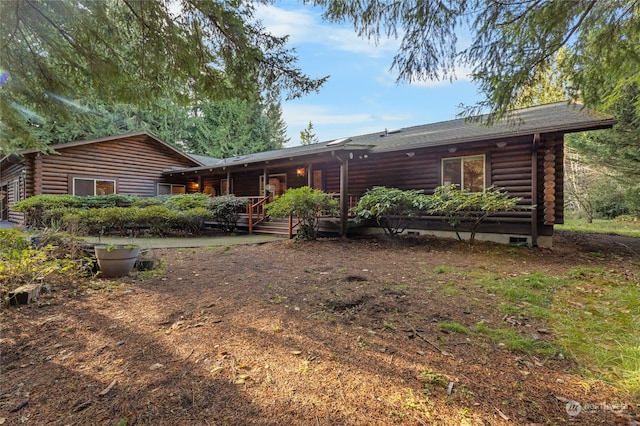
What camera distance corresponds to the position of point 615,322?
297 cm

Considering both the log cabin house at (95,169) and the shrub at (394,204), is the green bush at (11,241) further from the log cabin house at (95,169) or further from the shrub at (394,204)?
the log cabin house at (95,169)

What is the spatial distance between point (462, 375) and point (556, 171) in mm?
8139

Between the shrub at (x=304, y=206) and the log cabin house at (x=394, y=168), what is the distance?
81 cm

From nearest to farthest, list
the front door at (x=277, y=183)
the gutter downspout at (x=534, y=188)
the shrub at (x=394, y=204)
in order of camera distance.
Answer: the gutter downspout at (x=534, y=188), the shrub at (x=394, y=204), the front door at (x=277, y=183)

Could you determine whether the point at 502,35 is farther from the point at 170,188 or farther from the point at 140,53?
the point at 170,188

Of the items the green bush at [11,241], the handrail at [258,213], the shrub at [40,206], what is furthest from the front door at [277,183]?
the green bush at [11,241]

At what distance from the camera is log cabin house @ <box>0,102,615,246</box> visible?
304 inches

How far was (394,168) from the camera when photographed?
35.3ft

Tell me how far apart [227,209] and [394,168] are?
6.27 m

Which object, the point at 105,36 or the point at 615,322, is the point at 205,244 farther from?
the point at 615,322

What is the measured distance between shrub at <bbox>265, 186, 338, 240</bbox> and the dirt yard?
426cm

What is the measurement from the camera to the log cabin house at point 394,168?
7.71 m

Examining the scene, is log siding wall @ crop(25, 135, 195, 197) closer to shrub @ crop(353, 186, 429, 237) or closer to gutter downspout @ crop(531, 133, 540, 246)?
shrub @ crop(353, 186, 429, 237)

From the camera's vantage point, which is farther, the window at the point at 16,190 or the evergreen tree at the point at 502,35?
the window at the point at 16,190
